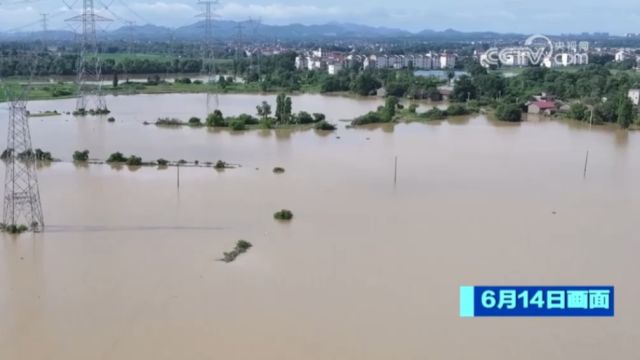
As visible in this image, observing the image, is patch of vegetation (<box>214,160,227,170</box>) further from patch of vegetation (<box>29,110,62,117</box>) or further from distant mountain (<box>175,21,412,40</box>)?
distant mountain (<box>175,21,412,40</box>)

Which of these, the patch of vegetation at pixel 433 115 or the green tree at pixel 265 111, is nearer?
the green tree at pixel 265 111

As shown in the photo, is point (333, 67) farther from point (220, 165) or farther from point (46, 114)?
point (220, 165)

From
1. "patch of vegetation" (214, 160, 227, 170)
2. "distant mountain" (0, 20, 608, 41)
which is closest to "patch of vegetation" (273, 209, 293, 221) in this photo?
"patch of vegetation" (214, 160, 227, 170)

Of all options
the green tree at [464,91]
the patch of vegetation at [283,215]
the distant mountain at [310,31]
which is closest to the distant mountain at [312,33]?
the distant mountain at [310,31]

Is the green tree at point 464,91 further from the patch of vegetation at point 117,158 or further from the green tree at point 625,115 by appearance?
the patch of vegetation at point 117,158

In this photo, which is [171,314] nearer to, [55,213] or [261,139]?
[55,213]

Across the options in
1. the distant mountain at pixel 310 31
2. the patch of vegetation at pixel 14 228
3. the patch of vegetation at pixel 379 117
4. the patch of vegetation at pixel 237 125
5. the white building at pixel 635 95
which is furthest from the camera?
the distant mountain at pixel 310 31

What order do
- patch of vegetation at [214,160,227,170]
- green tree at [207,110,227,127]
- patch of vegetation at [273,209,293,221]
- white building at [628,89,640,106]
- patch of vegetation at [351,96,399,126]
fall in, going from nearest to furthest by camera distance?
patch of vegetation at [273,209,293,221]
patch of vegetation at [214,160,227,170]
green tree at [207,110,227,127]
patch of vegetation at [351,96,399,126]
white building at [628,89,640,106]
